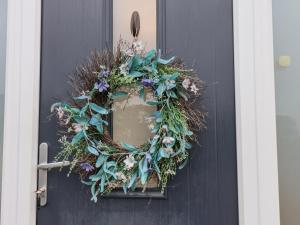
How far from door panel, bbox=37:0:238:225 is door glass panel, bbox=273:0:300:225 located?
18 centimetres

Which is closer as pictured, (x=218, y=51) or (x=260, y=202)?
(x=260, y=202)

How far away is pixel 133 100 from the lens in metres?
1.24

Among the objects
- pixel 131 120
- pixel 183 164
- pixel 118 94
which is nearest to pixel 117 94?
pixel 118 94

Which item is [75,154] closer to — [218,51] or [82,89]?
[82,89]

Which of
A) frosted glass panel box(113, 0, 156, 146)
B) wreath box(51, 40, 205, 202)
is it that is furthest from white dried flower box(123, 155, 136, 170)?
frosted glass panel box(113, 0, 156, 146)

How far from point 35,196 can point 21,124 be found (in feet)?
0.93

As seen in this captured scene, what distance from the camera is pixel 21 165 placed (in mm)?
1201

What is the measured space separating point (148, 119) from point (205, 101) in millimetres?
231

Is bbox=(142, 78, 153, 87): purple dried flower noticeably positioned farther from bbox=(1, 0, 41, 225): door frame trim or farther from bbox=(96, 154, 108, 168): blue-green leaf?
bbox=(1, 0, 41, 225): door frame trim

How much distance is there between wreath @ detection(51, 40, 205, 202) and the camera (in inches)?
44.6

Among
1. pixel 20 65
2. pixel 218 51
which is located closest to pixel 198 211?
pixel 218 51

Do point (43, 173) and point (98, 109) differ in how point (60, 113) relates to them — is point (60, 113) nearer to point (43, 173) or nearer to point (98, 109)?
point (98, 109)

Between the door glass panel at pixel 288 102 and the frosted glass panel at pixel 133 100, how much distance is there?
48 centimetres

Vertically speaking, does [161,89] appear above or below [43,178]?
above
